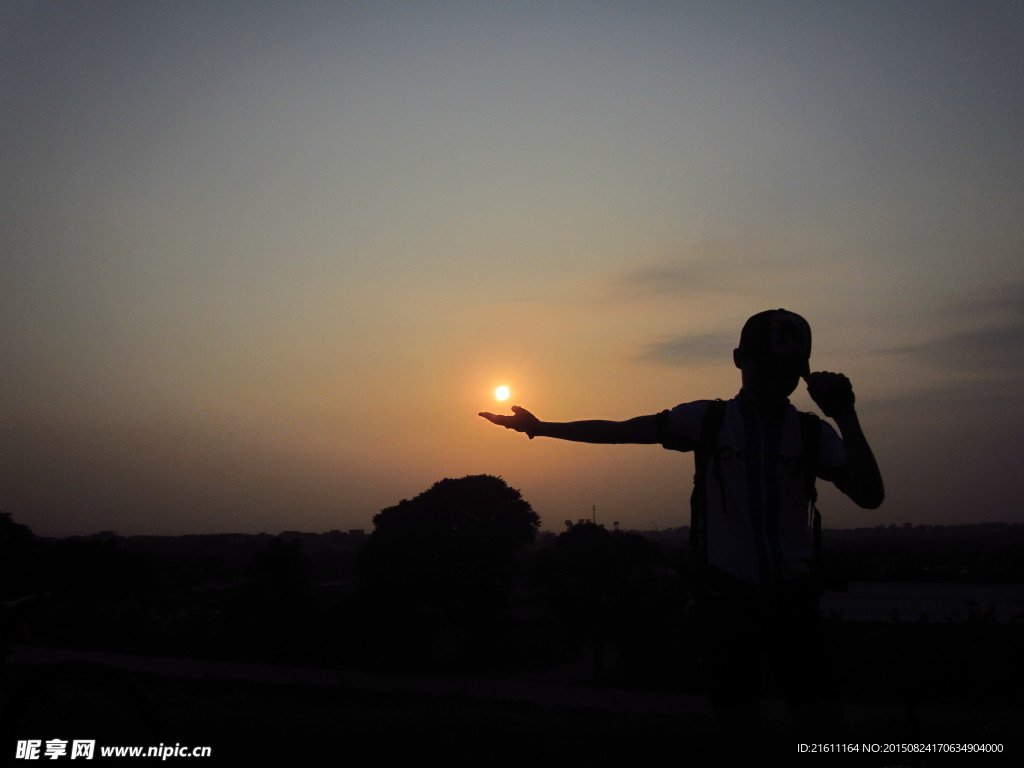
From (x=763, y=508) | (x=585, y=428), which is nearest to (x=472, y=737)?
(x=585, y=428)

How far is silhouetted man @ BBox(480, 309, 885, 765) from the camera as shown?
361 centimetres

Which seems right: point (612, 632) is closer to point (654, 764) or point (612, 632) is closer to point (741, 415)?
point (654, 764)

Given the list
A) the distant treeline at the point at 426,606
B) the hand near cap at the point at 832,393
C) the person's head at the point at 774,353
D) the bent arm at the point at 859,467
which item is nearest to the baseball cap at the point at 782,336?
the person's head at the point at 774,353

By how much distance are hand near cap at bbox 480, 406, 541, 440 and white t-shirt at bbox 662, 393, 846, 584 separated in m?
0.74

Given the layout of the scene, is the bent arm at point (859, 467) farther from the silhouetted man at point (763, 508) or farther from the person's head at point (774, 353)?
the person's head at point (774, 353)

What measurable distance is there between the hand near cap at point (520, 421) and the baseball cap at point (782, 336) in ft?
3.70

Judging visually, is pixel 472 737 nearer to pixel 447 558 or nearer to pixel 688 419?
pixel 688 419

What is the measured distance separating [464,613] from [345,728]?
31039mm

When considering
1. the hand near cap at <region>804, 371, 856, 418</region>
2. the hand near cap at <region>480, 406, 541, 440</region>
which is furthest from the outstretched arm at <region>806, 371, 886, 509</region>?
the hand near cap at <region>480, 406, 541, 440</region>

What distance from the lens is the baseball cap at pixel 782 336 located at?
383 centimetres

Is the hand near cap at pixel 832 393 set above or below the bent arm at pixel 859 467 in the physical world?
above

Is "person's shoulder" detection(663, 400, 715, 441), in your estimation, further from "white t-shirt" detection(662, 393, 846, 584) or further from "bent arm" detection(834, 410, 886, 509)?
"bent arm" detection(834, 410, 886, 509)

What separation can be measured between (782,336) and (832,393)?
0.32 m

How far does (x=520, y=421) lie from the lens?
4492mm
